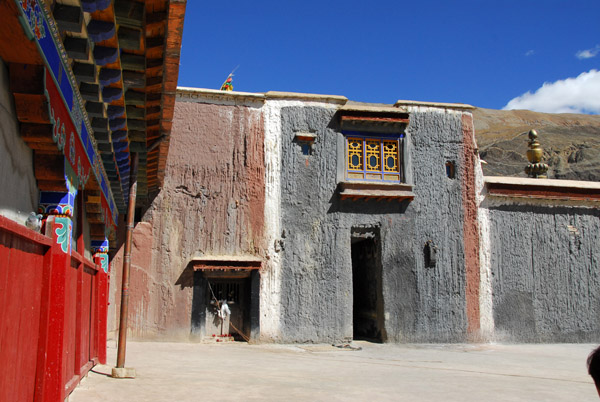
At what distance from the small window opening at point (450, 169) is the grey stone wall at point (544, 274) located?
1.43 meters

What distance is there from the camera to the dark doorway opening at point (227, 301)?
1338cm

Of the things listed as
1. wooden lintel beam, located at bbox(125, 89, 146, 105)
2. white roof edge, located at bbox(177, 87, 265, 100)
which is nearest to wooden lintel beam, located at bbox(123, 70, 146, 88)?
wooden lintel beam, located at bbox(125, 89, 146, 105)

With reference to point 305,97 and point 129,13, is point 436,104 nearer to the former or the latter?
point 305,97

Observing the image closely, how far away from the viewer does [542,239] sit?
1545cm

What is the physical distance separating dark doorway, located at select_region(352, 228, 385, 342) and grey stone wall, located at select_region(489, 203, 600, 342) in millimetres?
3126

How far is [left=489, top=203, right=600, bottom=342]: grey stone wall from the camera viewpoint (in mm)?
14969

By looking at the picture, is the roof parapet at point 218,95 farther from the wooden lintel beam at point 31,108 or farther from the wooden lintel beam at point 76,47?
the wooden lintel beam at point 31,108

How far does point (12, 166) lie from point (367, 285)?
42.6ft

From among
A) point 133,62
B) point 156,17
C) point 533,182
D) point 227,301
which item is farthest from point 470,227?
point 156,17

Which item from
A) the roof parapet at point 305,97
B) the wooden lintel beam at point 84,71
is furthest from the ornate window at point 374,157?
the wooden lintel beam at point 84,71

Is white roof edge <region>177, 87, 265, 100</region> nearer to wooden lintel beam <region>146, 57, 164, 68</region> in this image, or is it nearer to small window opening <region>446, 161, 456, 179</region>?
small window opening <region>446, 161, 456, 179</region>

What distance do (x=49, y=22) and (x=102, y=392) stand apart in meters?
4.02

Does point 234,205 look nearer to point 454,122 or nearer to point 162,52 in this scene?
point 454,122

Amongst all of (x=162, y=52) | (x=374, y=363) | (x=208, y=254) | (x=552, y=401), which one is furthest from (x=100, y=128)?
(x=208, y=254)
